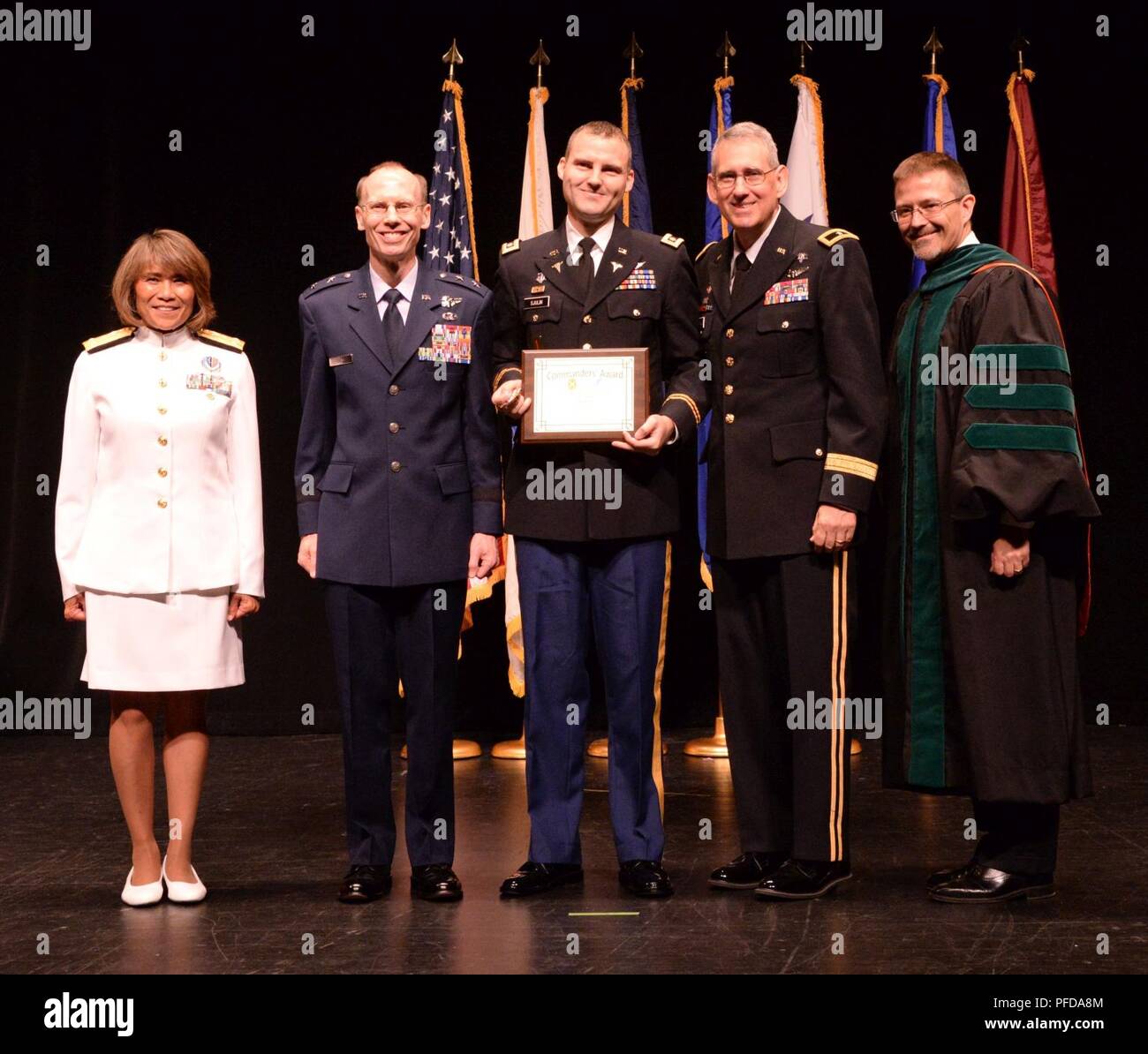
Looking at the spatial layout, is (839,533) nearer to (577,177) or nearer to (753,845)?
(753,845)

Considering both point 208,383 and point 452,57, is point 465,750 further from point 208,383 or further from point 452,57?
point 452,57

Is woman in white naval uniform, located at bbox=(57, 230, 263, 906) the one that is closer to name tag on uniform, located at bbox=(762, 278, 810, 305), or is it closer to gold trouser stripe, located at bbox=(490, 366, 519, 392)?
gold trouser stripe, located at bbox=(490, 366, 519, 392)

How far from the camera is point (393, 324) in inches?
135

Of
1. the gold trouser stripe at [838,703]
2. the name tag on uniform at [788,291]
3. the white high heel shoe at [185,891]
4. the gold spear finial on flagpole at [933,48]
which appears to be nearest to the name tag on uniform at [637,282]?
the name tag on uniform at [788,291]

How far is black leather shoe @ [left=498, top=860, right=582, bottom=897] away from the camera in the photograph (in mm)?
3404

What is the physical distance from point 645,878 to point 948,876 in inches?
28.0

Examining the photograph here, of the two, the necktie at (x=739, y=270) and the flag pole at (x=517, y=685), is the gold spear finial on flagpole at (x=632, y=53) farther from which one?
the necktie at (x=739, y=270)

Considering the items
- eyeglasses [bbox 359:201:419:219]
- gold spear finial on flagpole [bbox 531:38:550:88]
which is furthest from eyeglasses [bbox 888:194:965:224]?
gold spear finial on flagpole [bbox 531:38:550:88]

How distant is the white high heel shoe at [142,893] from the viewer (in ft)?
11.1

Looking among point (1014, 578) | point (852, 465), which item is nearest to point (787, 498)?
point (852, 465)

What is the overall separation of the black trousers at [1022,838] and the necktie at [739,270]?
51.3 inches

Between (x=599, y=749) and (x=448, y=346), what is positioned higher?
(x=448, y=346)

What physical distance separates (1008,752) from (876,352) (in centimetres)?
94

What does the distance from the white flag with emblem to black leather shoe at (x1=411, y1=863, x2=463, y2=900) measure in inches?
126
